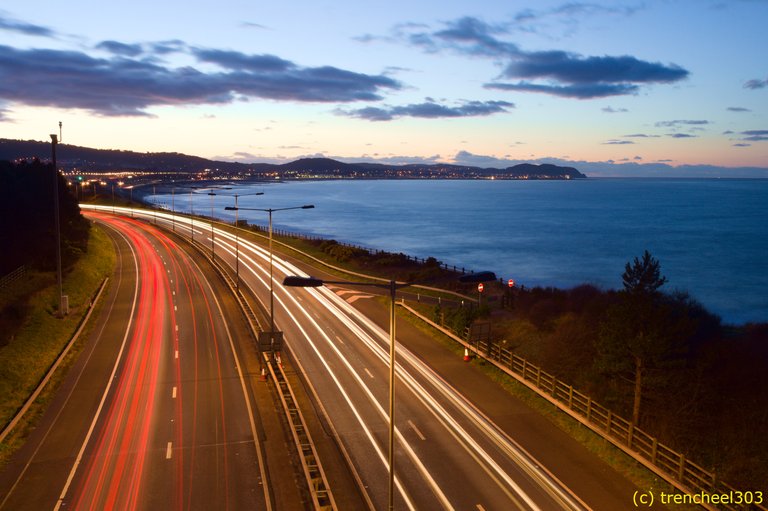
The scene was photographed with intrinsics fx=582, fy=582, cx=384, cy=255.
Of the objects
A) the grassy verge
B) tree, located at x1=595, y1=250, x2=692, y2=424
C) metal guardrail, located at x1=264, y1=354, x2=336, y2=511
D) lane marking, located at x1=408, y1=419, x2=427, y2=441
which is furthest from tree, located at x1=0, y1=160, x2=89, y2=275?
tree, located at x1=595, y1=250, x2=692, y2=424

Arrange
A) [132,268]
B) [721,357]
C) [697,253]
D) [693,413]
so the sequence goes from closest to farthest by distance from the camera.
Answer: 1. [693,413]
2. [721,357]
3. [132,268]
4. [697,253]

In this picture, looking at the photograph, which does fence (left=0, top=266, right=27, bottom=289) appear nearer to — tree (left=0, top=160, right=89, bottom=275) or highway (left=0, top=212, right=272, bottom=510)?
tree (left=0, top=160, right=89, bottom=275)

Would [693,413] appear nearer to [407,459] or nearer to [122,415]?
[407,459]

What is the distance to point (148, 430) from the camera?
2342cm

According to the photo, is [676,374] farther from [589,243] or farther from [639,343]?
[589,243]

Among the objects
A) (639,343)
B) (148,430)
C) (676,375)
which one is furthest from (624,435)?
(148,430)

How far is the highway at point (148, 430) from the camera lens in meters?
18.8

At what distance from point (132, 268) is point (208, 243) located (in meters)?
21.2

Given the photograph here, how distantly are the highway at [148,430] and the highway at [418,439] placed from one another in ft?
2.40

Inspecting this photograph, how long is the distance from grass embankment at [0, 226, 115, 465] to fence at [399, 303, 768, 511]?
70.8ft

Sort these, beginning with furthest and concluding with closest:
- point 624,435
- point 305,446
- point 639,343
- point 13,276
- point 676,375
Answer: point 13,276
point 676,375
point 639,343
point 305,446
point 624,435

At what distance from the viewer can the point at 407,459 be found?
68.9 ft

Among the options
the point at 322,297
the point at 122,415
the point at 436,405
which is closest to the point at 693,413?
the point at 436,405

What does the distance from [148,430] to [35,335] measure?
54.3 feet
